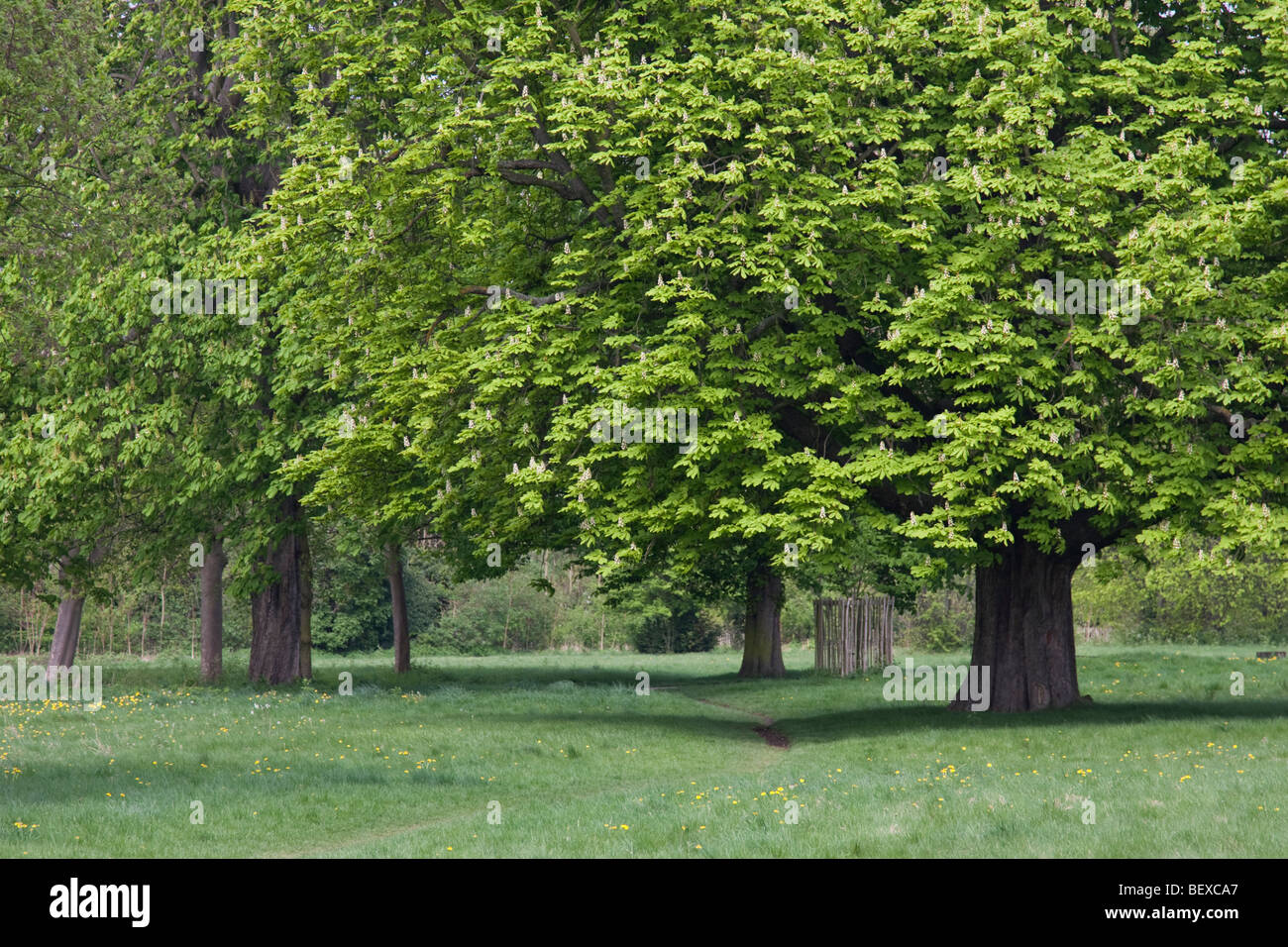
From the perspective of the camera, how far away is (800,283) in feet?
70.9

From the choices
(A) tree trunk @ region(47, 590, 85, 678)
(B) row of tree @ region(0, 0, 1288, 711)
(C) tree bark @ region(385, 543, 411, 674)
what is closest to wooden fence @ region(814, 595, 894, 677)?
(C) tree bark @ region(385, 543, 411, 674)

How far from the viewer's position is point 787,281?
67.4 feet

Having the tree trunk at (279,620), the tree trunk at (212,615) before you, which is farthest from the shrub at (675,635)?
the tree trunk at (279,620)

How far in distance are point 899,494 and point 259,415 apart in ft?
50.4

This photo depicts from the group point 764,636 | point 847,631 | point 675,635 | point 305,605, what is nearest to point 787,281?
point 305,605

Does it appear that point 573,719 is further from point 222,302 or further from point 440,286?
point 222,302

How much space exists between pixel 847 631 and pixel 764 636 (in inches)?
112

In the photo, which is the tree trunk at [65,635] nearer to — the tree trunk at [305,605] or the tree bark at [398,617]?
A: the tree trunk at [305,605]


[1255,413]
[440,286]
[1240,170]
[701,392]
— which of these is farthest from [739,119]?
[1255,413]

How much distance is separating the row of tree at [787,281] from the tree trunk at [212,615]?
10950 mm

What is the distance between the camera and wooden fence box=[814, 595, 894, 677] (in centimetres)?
4234

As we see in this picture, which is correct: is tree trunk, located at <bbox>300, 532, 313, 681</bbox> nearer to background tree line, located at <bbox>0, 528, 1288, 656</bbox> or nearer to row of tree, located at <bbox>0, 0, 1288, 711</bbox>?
background tree line, located at <bbox>0, 528, 1288, 656</bbox>

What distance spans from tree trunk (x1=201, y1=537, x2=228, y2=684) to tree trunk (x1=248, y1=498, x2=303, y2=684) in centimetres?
422

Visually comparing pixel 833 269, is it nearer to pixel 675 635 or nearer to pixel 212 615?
pixel 212 615
